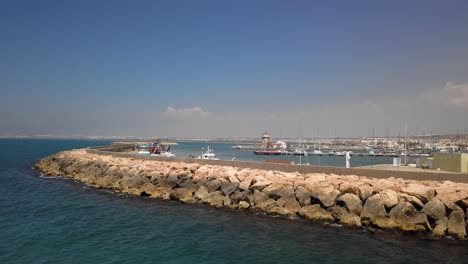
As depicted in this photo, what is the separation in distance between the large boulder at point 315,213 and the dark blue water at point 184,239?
1065mm

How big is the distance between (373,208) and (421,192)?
2448mm

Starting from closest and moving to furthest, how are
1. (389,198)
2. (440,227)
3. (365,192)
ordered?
(440,227) → (389,198) → (365,192)

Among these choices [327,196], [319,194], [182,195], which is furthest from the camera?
[182,195]

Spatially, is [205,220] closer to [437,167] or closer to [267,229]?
[267,229]

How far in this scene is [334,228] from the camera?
52.5 ft

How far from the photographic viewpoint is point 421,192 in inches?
652

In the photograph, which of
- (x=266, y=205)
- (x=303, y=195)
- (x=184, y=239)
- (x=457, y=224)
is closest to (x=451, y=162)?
(x=457, y=224)

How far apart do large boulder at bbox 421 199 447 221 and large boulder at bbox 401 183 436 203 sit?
1.58 ft

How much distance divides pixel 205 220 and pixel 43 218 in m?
8.57

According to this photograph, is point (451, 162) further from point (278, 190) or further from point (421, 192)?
point (278, 190)

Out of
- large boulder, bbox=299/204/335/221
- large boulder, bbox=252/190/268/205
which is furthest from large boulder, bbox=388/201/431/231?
large boulder, bbox=252/190/268/205

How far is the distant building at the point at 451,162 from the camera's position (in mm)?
22984

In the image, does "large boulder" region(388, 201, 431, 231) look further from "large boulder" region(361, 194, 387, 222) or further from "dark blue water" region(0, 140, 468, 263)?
"dark blue water" region(0, 140, 468, 263)

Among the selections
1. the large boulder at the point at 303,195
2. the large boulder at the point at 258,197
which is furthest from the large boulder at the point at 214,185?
the large boulder at the point at 303,195
